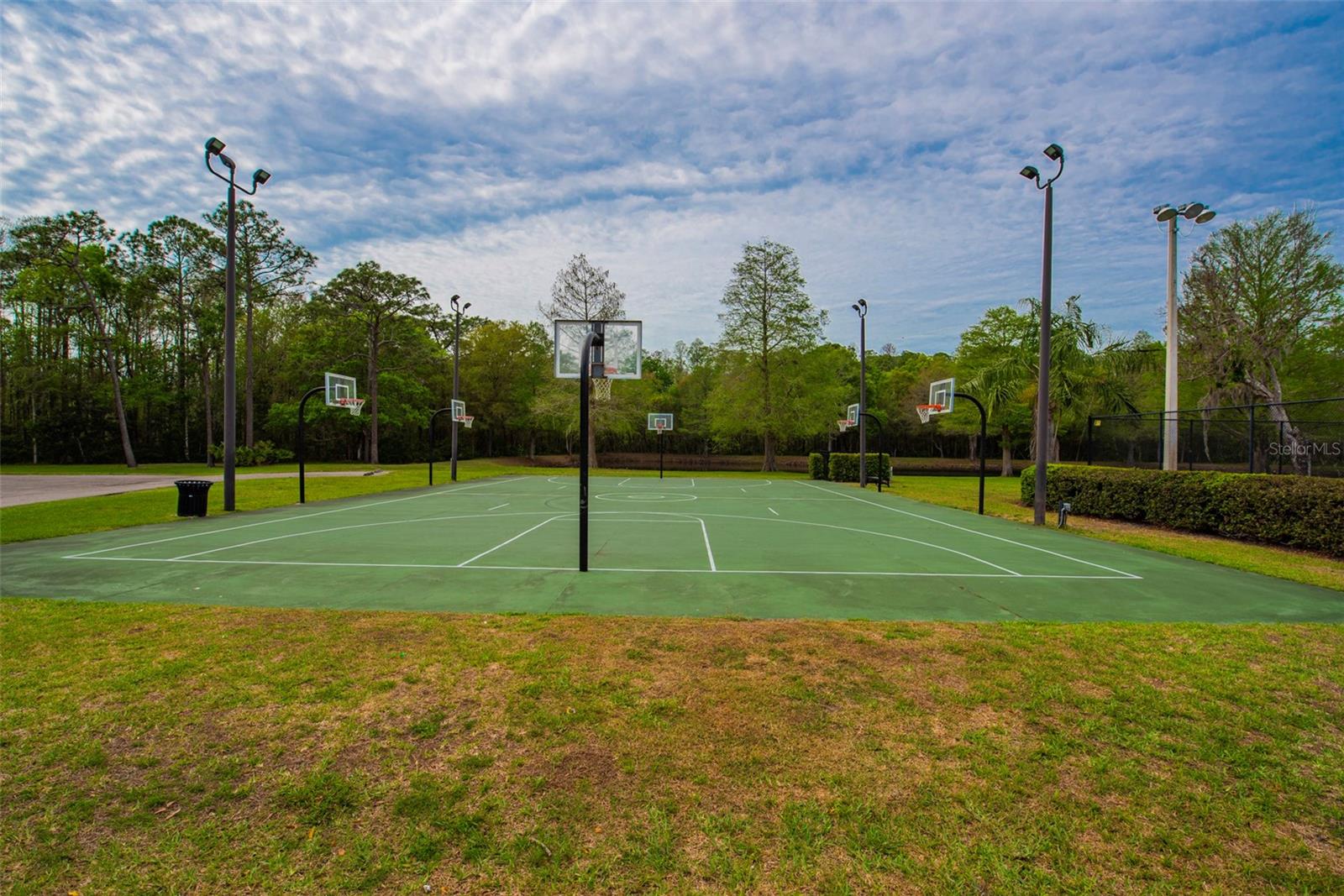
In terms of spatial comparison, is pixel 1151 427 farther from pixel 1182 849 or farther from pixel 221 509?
pixel 221 509

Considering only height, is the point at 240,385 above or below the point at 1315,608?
above

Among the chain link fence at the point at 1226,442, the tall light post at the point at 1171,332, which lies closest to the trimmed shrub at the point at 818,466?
the chain link fence at the point at 1226,442

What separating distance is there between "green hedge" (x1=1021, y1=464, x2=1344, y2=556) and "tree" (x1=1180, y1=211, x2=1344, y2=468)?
47.5 ft

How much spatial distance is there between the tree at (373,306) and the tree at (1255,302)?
43.7 meters

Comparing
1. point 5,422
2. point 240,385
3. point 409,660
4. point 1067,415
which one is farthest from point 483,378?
point 409,660

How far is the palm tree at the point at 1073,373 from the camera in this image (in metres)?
30.8

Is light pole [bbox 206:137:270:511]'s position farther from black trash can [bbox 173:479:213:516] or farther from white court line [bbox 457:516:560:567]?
white court line [bbox 457:516:560:567]

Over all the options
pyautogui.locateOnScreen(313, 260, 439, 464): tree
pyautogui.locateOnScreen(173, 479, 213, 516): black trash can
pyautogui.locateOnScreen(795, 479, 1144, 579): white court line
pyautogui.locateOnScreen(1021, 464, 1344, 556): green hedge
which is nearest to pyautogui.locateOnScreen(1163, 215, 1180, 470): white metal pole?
pyautogui.locateOnScreen(1021, 464, 1344, 556): green hedge

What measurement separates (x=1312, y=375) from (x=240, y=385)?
61975mm

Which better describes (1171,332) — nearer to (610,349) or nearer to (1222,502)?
(1222,502)

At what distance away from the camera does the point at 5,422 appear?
37.1m

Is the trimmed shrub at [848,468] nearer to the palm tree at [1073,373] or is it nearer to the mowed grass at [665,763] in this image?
the palm tree at [1073,373]

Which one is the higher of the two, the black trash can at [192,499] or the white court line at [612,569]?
the black trash can at [192,499]

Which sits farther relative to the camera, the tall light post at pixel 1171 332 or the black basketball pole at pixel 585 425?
the tall light post at pixel 1171 332
